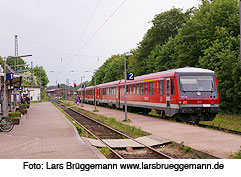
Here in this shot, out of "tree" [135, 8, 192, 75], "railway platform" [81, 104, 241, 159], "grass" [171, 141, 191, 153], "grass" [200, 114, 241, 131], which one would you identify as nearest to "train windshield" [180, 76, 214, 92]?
"grass" [200, 114, 241, 131]

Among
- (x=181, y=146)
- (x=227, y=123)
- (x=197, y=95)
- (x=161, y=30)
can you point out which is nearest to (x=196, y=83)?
(x=197, y=95)

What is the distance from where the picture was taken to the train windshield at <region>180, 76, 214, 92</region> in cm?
1620

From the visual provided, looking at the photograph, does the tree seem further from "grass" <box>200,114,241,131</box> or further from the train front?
the train front

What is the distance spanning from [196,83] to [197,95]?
703 mm

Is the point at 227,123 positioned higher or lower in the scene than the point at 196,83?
lower

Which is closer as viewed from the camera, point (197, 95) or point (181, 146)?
point (181, 146)

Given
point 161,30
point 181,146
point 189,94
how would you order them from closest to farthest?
point 181,146 → point 189,94 → point 161,30

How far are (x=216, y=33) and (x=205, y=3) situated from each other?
7.52m

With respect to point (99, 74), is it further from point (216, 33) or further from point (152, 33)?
point (216, 33)

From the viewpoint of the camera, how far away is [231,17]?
87.6 feet

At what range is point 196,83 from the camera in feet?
53.6

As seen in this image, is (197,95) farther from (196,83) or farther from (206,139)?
(206,139)

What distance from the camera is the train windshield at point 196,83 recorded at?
16203 millimetres

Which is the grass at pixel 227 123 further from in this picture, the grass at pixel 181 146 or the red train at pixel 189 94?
the grass at pixel 181 146
